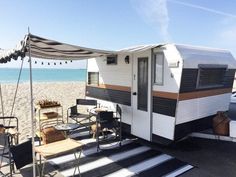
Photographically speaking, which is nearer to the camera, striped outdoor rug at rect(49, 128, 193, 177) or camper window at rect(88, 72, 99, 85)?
striped outdoor rug at rect(49, 128, 193, 177)

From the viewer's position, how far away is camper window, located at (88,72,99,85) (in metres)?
7.50

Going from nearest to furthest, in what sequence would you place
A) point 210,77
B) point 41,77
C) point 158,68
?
point 158,68, point 210,77, point 41,77

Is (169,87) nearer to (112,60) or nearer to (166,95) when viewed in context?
(166,95)

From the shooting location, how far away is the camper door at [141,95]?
5.48 meters

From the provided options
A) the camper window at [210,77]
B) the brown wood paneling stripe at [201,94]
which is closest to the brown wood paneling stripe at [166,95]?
the brown wood paneling stripe at [201,94]

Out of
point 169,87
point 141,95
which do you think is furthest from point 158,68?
point 141,95

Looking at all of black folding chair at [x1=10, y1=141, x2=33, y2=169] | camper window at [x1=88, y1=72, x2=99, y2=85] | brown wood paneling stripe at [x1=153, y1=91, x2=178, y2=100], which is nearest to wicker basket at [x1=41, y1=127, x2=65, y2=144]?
black folding chair at [x1=10, y1=141, x2=33, y2=169]

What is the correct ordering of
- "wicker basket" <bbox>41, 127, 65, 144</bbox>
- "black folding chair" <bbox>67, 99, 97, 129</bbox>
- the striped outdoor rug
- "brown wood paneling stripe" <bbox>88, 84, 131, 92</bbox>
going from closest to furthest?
the striped outdoor rug → "wicker basket" <bbox>41, 127, 65, 144</bbox> → "brown wood paneling stripe" <bbox>88, 84, 131, 92</bbox> → "black folding chair" <bbox>67, 99, 97, 129</bbox>

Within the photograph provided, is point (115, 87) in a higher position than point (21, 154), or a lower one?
higher

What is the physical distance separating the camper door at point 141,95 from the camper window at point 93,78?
189 cm

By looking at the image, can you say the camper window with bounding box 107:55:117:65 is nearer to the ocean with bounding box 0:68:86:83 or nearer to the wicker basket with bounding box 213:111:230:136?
the wicker basket with bounding box 213:111:230:136

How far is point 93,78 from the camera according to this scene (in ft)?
25.5

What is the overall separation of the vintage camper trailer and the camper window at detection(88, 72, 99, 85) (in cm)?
86

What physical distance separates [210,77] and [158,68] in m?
1.36
